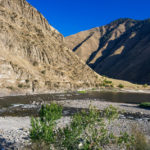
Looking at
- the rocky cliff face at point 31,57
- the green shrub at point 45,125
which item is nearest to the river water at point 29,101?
the rocky cliff face at point 31,57

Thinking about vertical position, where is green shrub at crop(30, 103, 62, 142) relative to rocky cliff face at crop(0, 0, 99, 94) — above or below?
below

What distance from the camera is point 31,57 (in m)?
79.1

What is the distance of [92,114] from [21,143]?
21.8 ft

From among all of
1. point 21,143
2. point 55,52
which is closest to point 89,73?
point 55,52

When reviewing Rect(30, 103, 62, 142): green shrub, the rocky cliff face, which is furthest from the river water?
Rect(30, 103, 62, 142): green shrub

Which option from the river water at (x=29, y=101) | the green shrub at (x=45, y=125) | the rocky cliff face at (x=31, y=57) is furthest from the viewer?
the rocky cliff face at (x=31, y=57)

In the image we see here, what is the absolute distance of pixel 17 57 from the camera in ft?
232

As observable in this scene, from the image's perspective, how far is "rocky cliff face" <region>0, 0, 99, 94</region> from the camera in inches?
2480

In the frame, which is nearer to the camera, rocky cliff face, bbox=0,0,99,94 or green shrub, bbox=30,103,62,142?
green shrub, bbox=30,103,62,142

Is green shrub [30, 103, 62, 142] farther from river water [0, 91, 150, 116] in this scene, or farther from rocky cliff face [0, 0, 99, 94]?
rocky cliff face [0, 0, 99, 94]

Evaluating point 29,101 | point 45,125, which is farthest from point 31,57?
point 45,125

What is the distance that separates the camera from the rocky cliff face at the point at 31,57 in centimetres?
6298

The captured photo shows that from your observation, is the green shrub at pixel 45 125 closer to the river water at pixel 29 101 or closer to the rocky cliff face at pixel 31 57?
the river water at pixel 29 101

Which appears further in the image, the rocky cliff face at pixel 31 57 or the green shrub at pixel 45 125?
the rocky cliff face at pixel 31 57
